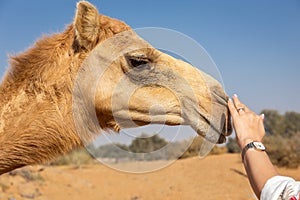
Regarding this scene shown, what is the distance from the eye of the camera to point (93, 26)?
386cm

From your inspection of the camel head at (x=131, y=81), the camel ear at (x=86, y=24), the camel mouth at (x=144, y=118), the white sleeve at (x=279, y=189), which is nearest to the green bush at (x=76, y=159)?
the camel mouth at (x=144, y=118)

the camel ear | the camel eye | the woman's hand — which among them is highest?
the camel ear

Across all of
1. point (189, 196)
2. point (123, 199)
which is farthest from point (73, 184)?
point (189, 196)

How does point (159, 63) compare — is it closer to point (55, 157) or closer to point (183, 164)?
point (55, 157)

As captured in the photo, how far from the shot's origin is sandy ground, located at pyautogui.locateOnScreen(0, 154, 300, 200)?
14555 millimetres

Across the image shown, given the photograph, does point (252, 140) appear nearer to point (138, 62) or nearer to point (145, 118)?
point (145, 118)

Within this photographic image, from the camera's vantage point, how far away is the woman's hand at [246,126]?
222 cm

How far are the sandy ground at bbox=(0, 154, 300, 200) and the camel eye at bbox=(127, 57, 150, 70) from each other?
9596 mm

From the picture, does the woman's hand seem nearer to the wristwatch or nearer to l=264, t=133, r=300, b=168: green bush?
the wristwatch

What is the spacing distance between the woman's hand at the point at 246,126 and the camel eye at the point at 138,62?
1693 millimetres

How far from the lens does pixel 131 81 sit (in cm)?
400

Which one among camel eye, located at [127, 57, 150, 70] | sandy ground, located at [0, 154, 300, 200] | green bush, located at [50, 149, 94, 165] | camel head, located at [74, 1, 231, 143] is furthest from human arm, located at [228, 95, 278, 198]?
green bush, located at [50, 149, 94, 165]

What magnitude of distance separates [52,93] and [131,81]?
804mm

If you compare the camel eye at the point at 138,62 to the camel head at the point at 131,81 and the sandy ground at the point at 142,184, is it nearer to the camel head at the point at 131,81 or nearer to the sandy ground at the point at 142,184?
the camel head at the point at 131,81
